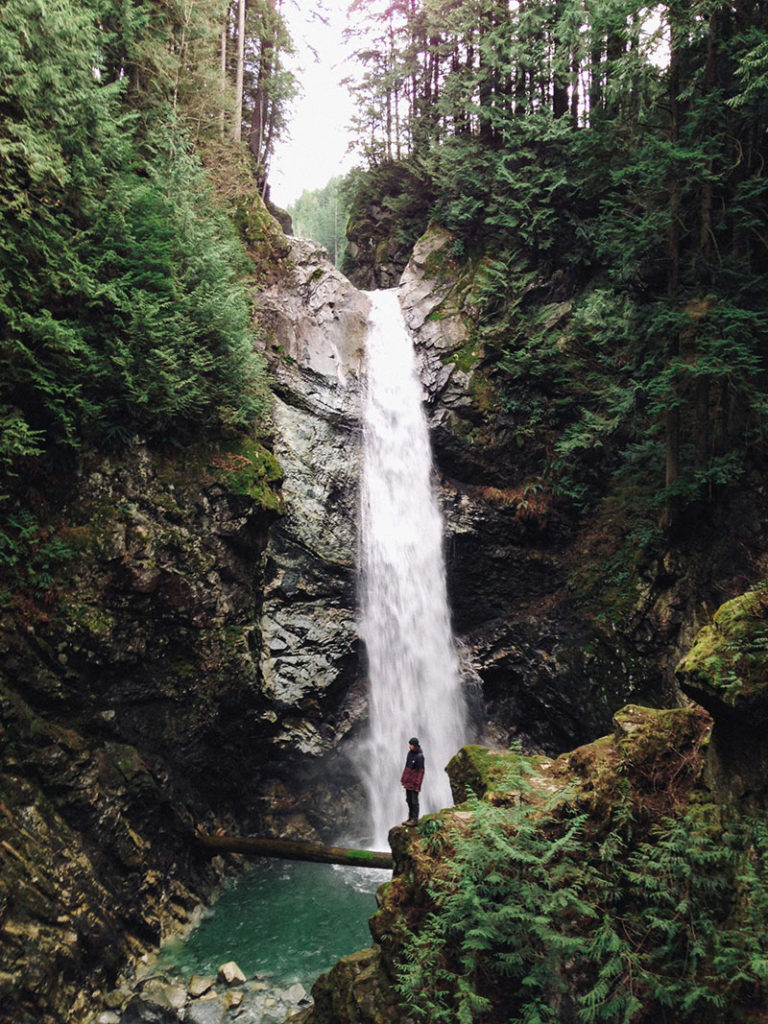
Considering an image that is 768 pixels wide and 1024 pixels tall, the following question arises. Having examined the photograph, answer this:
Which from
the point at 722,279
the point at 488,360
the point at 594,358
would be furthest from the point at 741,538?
the point at 488,360

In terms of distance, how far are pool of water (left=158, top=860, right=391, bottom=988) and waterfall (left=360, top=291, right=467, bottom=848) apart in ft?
6.21

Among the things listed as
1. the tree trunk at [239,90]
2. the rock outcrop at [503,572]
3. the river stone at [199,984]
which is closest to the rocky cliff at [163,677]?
the river stone at [199,984]

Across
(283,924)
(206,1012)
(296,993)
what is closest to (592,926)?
(296,993)

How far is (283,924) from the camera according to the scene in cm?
873

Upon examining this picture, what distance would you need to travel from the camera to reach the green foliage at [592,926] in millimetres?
3791

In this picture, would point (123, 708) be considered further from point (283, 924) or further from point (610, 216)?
point (610, 216)

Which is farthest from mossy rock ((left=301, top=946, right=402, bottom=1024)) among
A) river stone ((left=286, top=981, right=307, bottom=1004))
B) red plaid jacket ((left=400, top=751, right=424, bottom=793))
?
red plaid jacket ((left=400, top=751, right=424, bottom=793))

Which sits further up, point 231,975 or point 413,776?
point 413,776

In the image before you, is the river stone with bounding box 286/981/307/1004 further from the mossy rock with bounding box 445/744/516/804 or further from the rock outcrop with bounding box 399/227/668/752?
the rock outcrop with bounding box 399/227/668/752

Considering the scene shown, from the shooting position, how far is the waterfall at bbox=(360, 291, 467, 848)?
12.4 meters

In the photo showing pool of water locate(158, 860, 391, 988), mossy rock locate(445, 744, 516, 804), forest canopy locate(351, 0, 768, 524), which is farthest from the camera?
forest canopy locate(351, 0, 768, 524)

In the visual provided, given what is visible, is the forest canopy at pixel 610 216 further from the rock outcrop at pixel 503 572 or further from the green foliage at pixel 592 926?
the green foliage at pixel 592 926

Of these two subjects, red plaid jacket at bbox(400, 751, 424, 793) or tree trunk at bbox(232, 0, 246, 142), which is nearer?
red plaid jacket at bbox(400, 751, 424, 793)

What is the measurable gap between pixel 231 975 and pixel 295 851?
1698 millimetres
